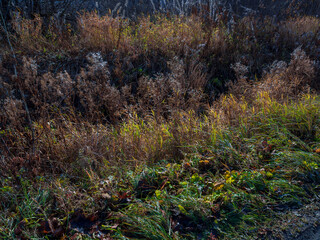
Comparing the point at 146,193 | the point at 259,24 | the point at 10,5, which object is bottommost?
the point at 146,193

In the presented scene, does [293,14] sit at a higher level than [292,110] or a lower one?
higher

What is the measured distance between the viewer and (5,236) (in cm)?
280

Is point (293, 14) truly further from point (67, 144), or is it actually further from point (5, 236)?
Result: point (5, 236)

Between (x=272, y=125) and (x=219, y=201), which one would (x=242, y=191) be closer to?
(x=219, y=201)

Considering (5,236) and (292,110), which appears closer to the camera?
(5,236)

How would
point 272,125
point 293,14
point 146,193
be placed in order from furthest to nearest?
point 293,14 → point 272,125 → point 146,193

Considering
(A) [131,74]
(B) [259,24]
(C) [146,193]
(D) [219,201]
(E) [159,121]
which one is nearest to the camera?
(D) [219,201]

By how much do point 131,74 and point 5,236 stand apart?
500 cm

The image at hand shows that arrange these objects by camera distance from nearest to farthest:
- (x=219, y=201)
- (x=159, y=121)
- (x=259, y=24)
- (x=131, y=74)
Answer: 1. (x=219, y=201)
2. (x=159, y=121)
3. (x=131, y=74)
4. (x=259, y=24)

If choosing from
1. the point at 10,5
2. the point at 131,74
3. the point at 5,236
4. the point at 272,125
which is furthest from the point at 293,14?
the point at 5,236

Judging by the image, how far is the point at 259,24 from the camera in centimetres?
953

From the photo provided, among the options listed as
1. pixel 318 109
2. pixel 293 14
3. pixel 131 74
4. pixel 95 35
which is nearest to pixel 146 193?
pixel 318 109

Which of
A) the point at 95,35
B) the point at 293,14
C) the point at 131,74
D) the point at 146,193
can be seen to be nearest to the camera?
the point at 146,193

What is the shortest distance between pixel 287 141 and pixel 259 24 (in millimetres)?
6413
